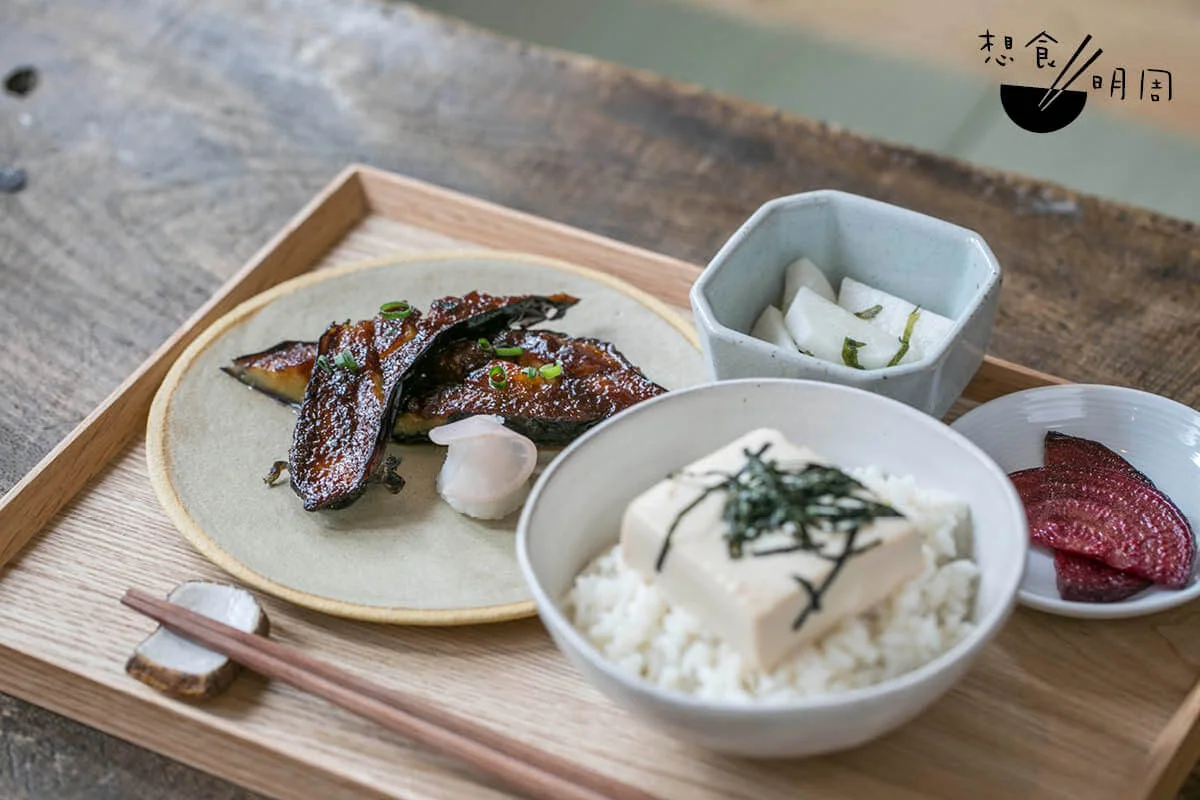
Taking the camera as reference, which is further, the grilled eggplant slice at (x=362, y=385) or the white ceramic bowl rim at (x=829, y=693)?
the grilled eggplant slice at (x=362, y=385)

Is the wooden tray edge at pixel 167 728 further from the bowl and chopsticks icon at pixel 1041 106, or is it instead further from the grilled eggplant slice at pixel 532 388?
the bowl and chopsticks icon at pixel 1041 106

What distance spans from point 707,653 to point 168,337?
1.44 meters

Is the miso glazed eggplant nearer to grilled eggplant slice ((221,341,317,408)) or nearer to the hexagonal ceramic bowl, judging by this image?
grilled eggplant slice ((221,341,317,408))

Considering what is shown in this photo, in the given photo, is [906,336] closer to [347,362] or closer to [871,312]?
[871,312]

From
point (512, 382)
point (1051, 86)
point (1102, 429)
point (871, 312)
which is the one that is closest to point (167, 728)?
point (512, 382)

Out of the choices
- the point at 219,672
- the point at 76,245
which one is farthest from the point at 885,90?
the point at 219,672

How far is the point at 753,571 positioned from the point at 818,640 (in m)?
0.12

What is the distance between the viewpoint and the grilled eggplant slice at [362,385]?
1898 mm

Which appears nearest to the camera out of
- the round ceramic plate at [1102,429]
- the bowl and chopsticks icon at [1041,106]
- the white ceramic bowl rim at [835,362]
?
the white ceramic bowl rim at [835,362]

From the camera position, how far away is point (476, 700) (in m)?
1.69

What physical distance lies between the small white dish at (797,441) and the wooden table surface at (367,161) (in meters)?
0.84

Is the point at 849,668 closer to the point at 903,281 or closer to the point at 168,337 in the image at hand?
the point at 903,281

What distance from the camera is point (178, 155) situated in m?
3.00

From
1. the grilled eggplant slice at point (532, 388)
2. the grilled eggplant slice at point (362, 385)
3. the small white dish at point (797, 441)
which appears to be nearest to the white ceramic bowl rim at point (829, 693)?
the small white dish at point (797, 441)
